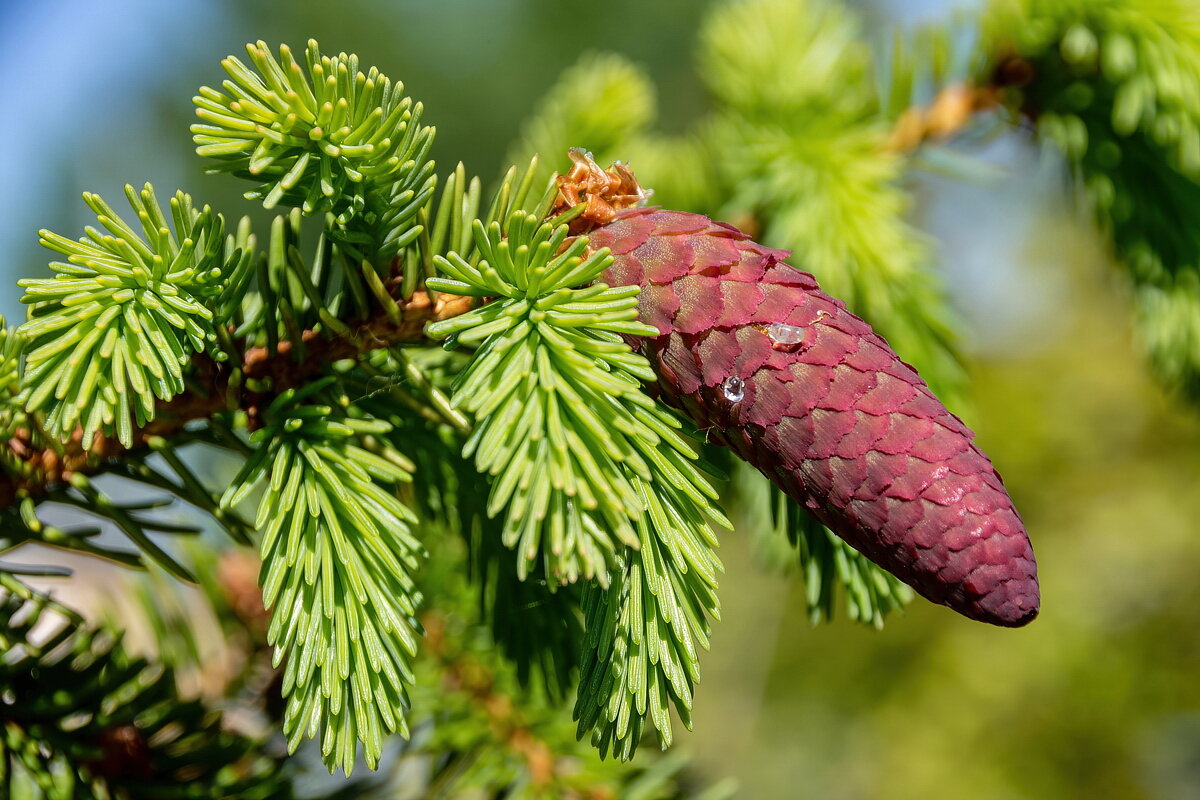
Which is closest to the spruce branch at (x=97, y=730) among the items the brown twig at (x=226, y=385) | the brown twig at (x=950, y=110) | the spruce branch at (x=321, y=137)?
the brown twig at (x=226, y=385)

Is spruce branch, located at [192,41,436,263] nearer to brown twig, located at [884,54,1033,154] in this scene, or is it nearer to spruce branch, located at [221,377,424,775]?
spruce branch, located at [221,377,424,775]

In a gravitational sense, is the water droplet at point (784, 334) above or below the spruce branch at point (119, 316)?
below

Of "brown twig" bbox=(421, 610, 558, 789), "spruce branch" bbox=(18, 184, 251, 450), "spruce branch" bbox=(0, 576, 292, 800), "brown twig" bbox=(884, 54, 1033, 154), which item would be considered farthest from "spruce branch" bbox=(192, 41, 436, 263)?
"brown twig" bbox=(884, 54, 1033, 154)

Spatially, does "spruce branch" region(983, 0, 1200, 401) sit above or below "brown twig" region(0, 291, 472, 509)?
below

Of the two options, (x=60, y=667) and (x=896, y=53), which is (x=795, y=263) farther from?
(x=60, y=667)

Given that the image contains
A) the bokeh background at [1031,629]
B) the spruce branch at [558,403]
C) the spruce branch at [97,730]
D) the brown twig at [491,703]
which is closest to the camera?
the spruce branch at [558,403]

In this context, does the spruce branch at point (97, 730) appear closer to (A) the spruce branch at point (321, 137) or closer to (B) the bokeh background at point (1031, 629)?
(A) the spruce branch at point (321, 137)

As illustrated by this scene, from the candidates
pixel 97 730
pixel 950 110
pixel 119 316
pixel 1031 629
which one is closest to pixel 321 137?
pixel 119 316

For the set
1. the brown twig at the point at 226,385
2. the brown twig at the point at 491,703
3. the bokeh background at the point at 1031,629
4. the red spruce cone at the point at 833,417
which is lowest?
the bokeh background at the point at 1031,629

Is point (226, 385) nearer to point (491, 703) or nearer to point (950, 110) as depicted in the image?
point (491, 703)
